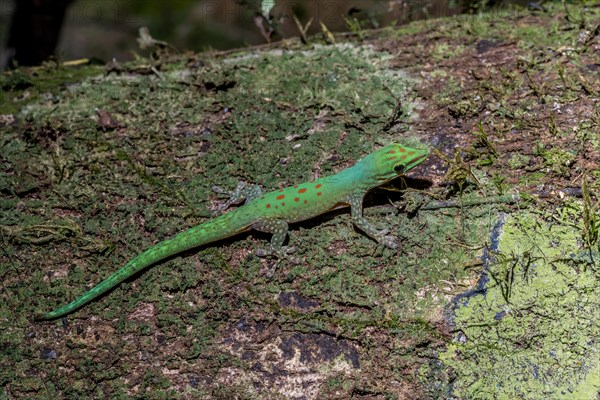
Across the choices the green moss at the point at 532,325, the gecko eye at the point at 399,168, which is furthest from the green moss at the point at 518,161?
the gecko eye at the point at 399,168

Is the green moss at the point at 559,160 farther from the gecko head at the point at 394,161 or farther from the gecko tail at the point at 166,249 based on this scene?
the gecko tail at the point at 166,249

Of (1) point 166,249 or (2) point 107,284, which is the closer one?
(2) point 107,284

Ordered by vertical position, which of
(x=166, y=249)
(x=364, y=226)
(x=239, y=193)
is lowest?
(x=364, y=226)

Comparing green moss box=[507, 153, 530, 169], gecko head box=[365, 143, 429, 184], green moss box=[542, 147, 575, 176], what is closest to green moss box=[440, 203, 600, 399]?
green moss box=[542, 147, 575, 176]

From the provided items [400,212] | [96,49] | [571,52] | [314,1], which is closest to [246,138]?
[400,212]

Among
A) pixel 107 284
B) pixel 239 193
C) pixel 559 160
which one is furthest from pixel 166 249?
pixel 559 160

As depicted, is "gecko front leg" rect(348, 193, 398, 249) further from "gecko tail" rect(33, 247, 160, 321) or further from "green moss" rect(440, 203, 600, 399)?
"gecko tail" rect(33, 247, 160, 321)

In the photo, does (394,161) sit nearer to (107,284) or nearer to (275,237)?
(275,237)
